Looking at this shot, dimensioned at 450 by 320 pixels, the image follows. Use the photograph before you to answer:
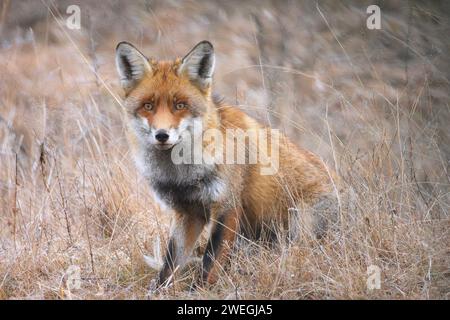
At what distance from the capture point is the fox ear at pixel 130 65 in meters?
4.25

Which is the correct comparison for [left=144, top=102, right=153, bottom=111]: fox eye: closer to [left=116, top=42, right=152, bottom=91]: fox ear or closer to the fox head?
the fox head

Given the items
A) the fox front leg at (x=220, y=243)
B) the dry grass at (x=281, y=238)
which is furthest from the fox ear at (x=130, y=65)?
the fox front leg at (x=220, y=243)

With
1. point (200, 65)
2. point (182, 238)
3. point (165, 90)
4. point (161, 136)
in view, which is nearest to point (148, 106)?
point (165, 90)

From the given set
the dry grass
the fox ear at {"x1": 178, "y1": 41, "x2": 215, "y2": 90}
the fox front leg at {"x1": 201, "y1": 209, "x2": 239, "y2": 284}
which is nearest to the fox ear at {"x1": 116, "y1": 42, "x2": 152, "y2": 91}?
the fox ear at {"x1": 178, "y1": 41, "x2": 215, "y2": 90}

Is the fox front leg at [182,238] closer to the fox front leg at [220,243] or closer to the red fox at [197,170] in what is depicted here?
the red fox at [197,170]

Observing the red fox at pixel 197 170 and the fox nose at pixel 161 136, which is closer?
the fox nose at pixel 161 136

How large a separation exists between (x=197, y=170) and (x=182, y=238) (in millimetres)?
584

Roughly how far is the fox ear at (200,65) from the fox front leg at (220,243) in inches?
37.7

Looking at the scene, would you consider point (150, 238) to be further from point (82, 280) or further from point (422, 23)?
point (422, 23)

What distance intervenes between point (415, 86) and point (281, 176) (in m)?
4.29

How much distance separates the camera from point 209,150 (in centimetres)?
427

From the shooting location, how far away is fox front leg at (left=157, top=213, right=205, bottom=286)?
14.5 ft

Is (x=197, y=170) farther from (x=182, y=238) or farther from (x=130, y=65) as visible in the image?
(x=130, y=65)
